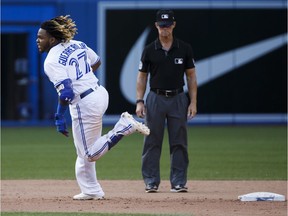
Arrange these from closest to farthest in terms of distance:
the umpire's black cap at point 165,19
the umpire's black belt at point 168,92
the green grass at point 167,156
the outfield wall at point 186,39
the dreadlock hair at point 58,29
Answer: the dreadlock hair at point 58,29
the umpire's black cap at point 165,19
the umpire's black belt at point 168,92
the green grass at point 167,156
the outfield wall at point 186,39

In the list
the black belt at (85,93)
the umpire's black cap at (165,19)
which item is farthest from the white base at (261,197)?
the umpire's black cap at (165,19)

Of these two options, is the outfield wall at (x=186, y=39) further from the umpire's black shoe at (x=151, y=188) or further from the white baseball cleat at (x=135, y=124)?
→ the white baseball cleat at (x=135, y=124)

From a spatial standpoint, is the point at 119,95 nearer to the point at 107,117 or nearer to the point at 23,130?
the point at 107,117

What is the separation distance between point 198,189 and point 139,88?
1.59 meters

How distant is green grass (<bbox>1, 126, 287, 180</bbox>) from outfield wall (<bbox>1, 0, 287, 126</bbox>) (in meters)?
2.18

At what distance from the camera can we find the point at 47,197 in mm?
10969

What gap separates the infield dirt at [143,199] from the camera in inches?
379

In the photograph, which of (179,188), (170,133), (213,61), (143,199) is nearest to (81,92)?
(143,199)

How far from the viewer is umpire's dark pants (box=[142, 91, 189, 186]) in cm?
1147

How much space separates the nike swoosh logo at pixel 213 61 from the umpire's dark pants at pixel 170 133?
15271 mm

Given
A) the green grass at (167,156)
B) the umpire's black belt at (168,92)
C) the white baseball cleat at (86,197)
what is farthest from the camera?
the green grass at (167,156)

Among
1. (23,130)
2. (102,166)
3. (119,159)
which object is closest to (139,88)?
(102,166)

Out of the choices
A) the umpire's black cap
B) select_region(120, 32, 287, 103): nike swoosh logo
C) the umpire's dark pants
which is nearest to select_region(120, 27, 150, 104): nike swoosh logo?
select_region(120, 32, 287, 103): nike swoosh logo

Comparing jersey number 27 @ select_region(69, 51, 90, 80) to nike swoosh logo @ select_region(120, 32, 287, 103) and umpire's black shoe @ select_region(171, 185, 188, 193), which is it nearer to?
umpire's black shoe @ select_region(171, 185, 188, 193)
